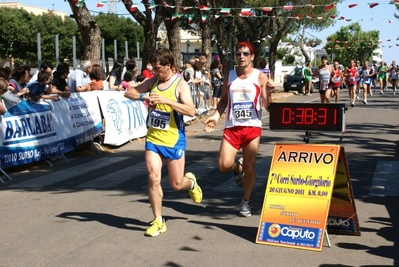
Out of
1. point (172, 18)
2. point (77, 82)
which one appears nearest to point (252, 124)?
point (77, 82)

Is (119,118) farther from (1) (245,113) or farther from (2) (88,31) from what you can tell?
(1) (245,113)

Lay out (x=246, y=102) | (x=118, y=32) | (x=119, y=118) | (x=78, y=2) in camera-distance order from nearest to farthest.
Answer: (x=246, y=102) < (x=119, y=118) < (x=78, y=2) < (x=118, y=32)

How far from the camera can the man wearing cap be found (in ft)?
25.8

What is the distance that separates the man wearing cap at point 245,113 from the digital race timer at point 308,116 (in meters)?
0.69

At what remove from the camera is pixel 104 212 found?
8719 mm

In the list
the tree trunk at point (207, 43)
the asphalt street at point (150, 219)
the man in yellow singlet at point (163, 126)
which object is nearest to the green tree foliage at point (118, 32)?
the tree trunk at point (207, 43)

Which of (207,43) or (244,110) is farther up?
(207,43)

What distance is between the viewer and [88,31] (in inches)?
773

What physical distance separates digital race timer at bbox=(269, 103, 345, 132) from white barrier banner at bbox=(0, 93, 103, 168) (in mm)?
6009

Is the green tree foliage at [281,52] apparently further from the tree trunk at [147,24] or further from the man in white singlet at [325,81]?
the man in white singlet at [325,81]

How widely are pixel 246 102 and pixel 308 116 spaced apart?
1.02m

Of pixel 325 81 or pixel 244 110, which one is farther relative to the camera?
pixel 325 81

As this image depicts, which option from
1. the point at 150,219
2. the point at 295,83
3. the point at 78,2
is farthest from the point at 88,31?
the point at 295,83

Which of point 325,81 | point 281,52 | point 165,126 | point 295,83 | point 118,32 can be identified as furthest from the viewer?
point 281,52
